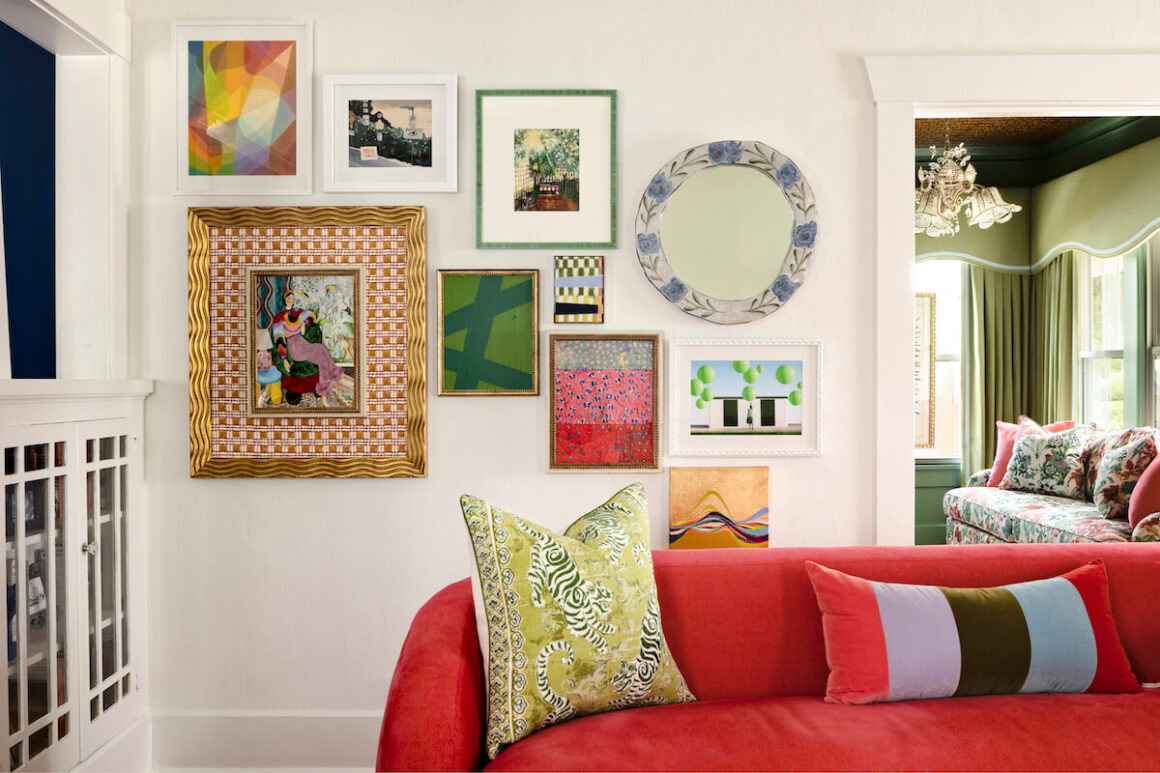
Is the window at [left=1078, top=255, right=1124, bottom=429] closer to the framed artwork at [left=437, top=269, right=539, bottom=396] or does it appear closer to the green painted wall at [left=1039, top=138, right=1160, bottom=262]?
the green painted wall at [left=1039, top=138, right=1160, bottom=262]

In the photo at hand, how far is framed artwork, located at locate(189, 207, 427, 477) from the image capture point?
7.43ft

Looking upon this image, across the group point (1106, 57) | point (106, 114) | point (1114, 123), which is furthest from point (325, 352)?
point (1114, 123)

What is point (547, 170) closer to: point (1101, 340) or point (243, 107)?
point (243, 107)

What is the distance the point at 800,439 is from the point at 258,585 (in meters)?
1.76

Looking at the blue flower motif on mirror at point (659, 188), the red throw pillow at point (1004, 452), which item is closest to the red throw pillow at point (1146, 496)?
the red throw pillow at point (1004, 452)

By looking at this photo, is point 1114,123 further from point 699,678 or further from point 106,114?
point 106,114

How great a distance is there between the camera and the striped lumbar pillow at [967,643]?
1.59 m

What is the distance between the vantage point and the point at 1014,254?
530 centimetres

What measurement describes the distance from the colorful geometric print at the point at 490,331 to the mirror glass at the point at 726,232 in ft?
1.61

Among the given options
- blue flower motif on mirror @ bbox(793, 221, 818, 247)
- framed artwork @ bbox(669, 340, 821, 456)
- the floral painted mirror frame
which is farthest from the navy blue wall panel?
blue flower motif on mirror @ bbox(793, 221, 818, 247)

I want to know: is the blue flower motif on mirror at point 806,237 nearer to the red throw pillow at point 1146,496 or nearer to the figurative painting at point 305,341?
the figurative painting at point 305,341

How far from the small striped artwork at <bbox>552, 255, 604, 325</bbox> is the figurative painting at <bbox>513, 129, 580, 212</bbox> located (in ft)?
0.55

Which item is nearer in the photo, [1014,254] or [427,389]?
[427,389]

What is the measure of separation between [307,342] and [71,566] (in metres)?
0.85
